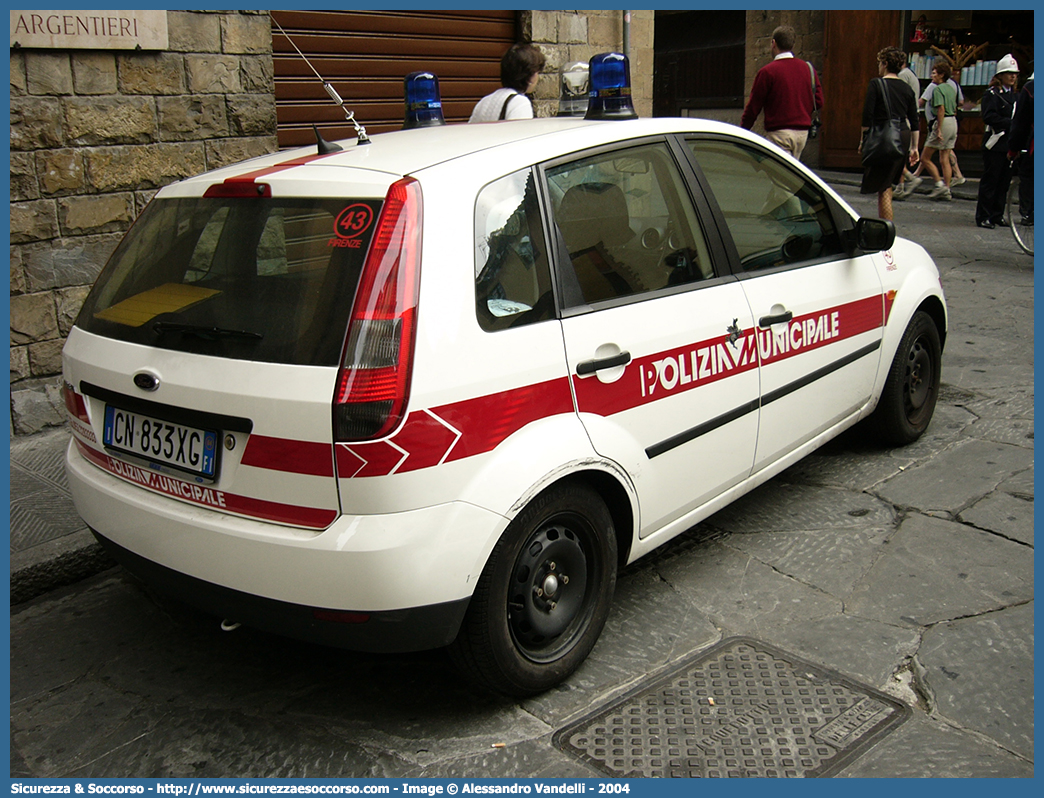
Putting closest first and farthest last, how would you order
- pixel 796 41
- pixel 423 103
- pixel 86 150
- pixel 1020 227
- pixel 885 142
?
pixel 423 103 < pixel 86 150 < pixel 885 142 < pixel 1020 227 < pixel 796 41

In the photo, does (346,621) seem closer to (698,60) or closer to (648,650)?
(648,650)

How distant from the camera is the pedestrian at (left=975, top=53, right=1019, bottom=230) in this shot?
10852mm

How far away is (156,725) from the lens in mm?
2869

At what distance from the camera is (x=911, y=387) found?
4.77m

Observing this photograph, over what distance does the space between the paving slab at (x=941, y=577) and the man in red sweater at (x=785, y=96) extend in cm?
692

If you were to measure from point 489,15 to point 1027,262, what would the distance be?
563 centimetres

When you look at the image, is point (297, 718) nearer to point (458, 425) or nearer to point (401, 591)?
point (401, 591)

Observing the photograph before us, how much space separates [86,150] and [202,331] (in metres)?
3.69

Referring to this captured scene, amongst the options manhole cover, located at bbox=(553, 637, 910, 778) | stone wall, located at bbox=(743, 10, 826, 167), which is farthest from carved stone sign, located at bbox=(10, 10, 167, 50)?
stone wall, located at bbox=(743, 10, 826, 167)

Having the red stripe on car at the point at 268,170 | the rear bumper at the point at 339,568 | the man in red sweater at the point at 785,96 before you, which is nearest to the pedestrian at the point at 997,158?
the man in red sweater at the point at 785,96

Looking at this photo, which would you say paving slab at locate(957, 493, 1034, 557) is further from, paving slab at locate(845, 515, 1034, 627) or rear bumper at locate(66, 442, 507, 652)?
rear bumper at locate(66, 442, 507, 652)

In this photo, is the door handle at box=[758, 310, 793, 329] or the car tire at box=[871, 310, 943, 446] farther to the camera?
the car tire at box=[871, 310, 943, 446]

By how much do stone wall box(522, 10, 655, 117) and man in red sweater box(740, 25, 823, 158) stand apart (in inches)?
49.4

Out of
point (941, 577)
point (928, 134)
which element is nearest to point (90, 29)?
point (941, 577)
